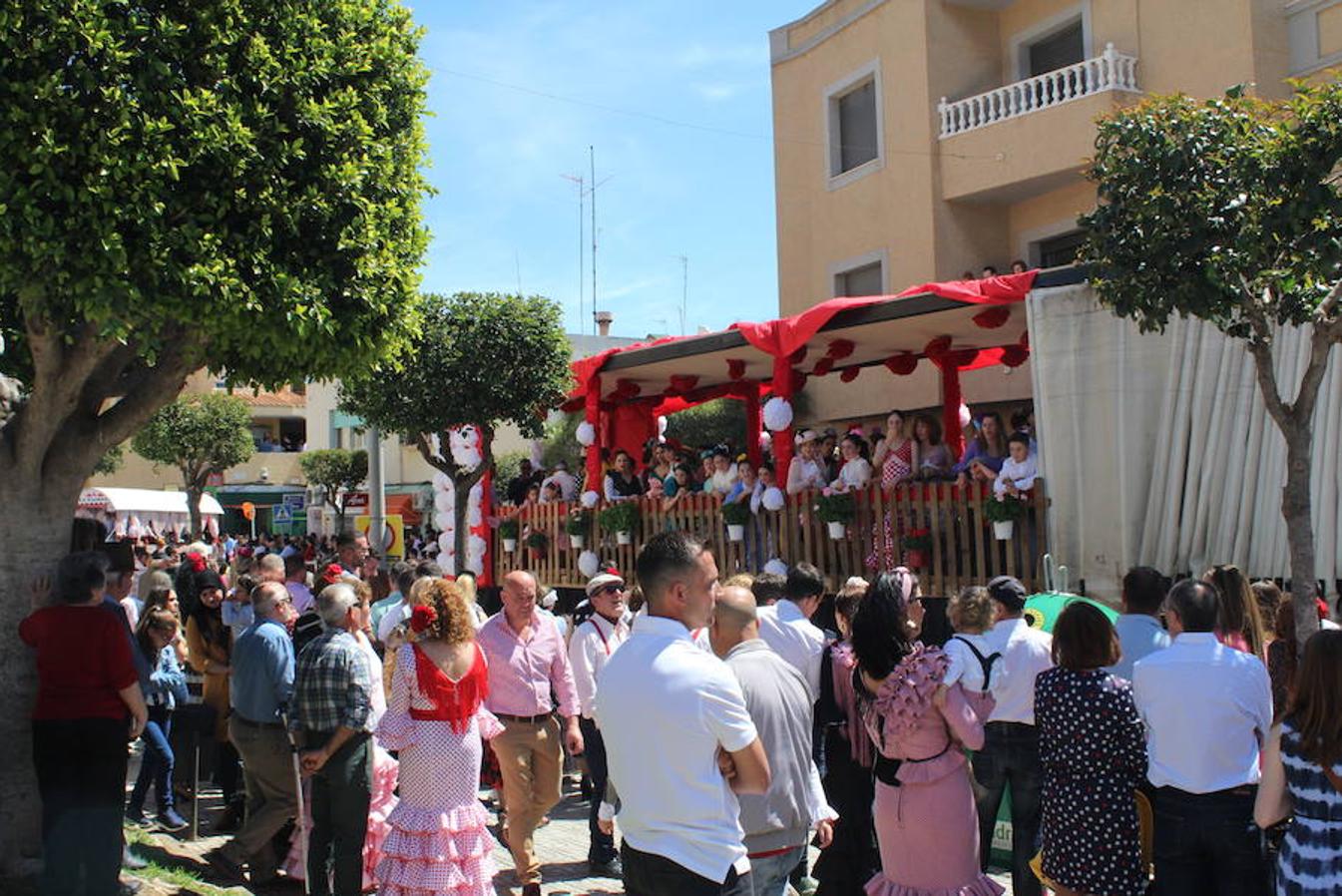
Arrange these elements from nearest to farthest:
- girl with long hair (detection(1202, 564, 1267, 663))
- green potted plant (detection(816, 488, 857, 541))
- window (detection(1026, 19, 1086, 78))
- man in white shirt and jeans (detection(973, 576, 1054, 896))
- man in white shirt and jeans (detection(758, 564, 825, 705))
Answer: girl with long hair (detection(1202, 564, 1267, 663)) → man in white shirt and jeans (detection(973, 576, 1054, 896)) → man in white shirt and jeans (detection(758, 564, 825, 705)) → green potted plant (detection(816, 488, 857, 541)) → window (detection(1026, 19, 1086, 78))

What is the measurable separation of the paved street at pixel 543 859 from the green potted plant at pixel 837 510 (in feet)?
11.9

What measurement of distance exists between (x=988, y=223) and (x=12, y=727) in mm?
15420

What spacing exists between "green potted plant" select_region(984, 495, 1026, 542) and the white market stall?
2269cm

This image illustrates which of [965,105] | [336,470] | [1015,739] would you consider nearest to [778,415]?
[1015,739]

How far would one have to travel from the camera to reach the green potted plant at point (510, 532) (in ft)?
53.4

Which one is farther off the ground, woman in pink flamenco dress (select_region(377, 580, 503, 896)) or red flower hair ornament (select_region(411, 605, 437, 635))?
red flower hair ornament (select_region(411, 605, 437, 635))

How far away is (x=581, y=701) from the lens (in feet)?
25.2

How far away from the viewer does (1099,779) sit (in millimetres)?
4852

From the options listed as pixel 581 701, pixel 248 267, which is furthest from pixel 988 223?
pixel 248 267

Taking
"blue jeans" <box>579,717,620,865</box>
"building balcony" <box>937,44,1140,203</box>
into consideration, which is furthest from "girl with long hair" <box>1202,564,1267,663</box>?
"building balcony" <box>937,44,1140,203</box>

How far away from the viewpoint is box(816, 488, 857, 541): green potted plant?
36.9 feet

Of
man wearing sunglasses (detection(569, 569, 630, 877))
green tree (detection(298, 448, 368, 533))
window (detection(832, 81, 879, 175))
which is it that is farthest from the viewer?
green tree (detection(298, 448, 368, 533))

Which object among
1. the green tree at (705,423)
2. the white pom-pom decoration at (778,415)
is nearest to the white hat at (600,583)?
the white pom-pom decoration at (778,415)

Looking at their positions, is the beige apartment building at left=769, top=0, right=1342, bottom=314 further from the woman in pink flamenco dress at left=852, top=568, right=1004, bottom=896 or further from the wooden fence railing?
the woman in pink flamenco dress at left=852, top=568, right=1004, bottom=896
